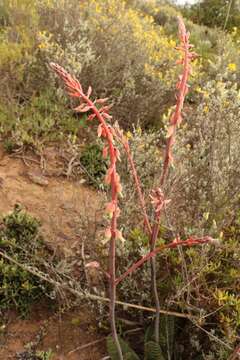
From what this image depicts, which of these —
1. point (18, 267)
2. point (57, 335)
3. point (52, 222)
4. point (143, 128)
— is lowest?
point (57, 335)

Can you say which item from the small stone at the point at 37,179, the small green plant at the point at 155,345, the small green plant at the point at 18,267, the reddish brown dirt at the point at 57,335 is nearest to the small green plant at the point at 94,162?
the small stone at the point at 37,179

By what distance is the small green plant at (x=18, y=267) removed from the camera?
249 centimetres

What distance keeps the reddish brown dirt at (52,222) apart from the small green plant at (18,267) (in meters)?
0.12

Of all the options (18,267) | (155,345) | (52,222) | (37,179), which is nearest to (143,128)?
(37,179)

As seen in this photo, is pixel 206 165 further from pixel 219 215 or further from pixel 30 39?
pixel 30 39

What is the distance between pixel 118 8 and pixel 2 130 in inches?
101

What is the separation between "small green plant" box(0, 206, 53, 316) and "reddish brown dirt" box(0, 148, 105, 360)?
116 mm

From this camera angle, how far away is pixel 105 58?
4.56 meters

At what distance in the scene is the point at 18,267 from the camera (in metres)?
2.54

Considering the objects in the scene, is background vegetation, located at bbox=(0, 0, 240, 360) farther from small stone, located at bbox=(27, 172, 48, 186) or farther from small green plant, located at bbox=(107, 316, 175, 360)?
small stone, located at bbox=(27, 172, 48, 186)

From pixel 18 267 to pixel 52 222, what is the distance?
1.22 ft

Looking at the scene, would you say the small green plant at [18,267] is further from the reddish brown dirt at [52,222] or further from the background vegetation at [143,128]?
the reddish brown dirt at [52,222]

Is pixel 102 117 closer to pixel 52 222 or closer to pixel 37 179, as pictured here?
pixel 52 222

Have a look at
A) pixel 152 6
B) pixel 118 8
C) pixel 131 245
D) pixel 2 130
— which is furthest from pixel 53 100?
pixel 152 6
